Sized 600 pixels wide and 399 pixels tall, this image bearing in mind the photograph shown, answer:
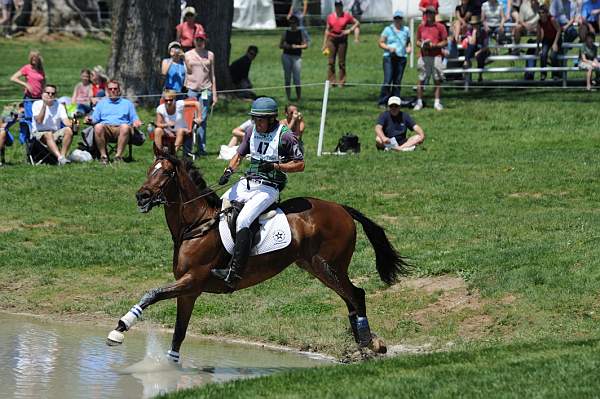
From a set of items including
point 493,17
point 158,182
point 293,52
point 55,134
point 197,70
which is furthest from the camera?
point 493,17

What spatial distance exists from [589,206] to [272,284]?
Answer: 559 cm

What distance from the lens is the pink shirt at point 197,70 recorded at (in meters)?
23.5

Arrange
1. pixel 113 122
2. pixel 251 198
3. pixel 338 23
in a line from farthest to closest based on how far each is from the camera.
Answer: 1. pixel 338 23
2. pixel 113 122
3. pixel 251 198

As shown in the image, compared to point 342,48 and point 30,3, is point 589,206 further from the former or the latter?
point 30,3

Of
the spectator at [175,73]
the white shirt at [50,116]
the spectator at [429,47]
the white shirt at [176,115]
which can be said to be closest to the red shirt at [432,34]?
the spectator at [429,47]

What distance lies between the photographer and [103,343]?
1316 centimetres

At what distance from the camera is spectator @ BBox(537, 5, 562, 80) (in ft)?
95.4

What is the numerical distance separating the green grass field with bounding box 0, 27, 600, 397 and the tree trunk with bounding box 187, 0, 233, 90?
2.09 m

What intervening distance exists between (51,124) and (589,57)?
41.7 feet

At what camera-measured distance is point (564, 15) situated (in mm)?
30719

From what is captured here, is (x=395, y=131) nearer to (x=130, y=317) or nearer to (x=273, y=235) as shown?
(x=273, y=235)

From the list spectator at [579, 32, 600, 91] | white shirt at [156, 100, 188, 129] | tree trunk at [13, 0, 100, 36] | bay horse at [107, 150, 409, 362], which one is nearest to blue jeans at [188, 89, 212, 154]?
white shirt at [156, 100, 188, 129]

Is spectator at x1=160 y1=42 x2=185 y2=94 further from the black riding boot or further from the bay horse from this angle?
the black riding boot

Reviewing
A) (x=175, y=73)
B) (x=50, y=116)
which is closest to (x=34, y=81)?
(x=50, y=116)
